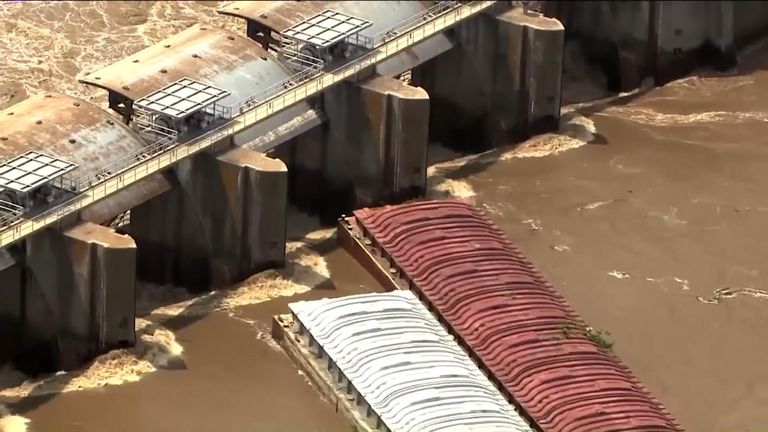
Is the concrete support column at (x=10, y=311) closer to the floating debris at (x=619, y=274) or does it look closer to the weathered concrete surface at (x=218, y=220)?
the weathered concrete surface at (x=218, y=220)

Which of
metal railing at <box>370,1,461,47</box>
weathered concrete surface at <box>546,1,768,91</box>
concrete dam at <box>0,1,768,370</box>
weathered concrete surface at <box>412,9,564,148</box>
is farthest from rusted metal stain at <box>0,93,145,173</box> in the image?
weathered concrete surface at <box>546,1,768,91</box>

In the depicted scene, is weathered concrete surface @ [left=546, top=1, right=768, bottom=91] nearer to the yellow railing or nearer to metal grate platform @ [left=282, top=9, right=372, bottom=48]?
the yellow railing

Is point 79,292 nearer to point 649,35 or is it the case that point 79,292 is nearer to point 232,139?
point 232,139

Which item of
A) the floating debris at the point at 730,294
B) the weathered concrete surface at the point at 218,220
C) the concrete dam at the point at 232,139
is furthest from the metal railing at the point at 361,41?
the floating debris at the point at 730,294

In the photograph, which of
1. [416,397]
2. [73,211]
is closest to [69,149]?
[73,211]

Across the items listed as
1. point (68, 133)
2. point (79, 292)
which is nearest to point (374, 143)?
point (68, 133)

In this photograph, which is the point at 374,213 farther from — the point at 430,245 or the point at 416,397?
the point at 416,397
